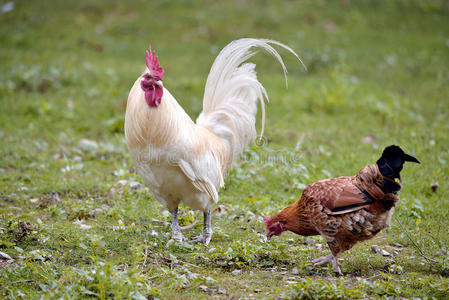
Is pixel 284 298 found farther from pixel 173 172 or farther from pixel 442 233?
pixel 442 233

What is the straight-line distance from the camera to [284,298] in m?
4.14

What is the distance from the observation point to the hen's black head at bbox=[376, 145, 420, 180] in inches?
175

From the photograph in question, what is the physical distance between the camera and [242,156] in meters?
7.75

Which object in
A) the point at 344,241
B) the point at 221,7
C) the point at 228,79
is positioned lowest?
the point at 344,241

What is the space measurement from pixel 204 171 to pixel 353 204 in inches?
64.6

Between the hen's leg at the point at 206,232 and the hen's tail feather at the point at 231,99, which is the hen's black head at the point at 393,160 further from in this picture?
the hen's leg at the point at 206,232

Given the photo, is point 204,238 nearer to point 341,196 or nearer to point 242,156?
point 341,196

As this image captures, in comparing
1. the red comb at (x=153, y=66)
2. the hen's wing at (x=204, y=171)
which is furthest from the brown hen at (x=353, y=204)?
the red comb at (x=153, y=66)

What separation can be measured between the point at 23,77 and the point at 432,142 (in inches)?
356

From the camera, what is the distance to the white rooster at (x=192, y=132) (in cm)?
498

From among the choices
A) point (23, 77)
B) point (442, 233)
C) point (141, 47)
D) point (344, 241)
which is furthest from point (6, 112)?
point (442, 233)

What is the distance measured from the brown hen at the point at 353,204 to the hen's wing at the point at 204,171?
1053 mm

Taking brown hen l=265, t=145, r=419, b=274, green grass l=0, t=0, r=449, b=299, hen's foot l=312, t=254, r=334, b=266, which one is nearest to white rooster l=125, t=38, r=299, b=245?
green grass l=0, t=0, r=449, b=299

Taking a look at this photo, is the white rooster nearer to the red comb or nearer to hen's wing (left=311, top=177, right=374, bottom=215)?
the red comb
